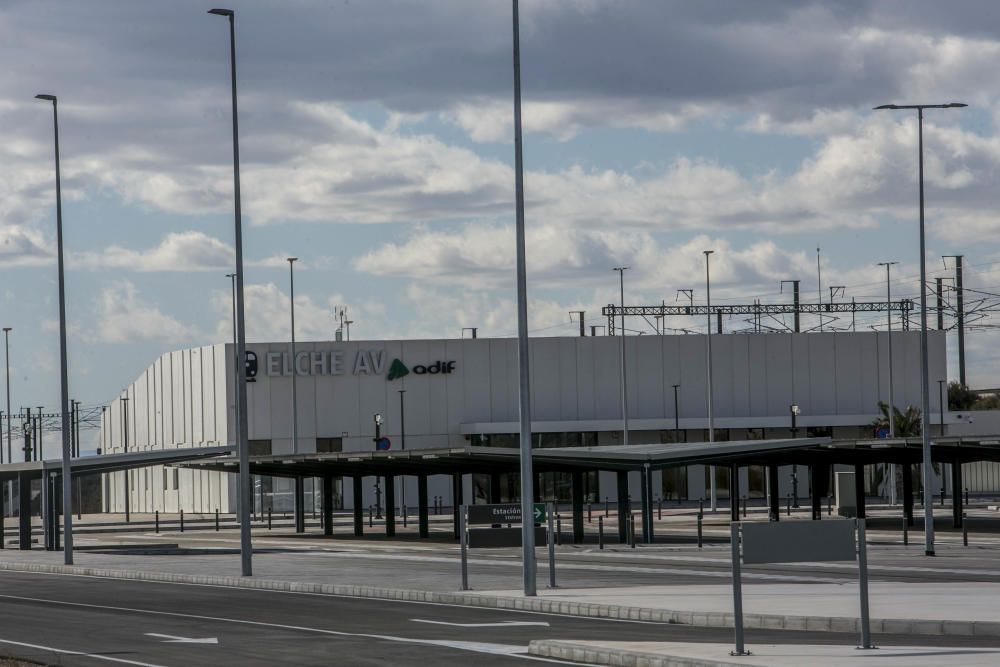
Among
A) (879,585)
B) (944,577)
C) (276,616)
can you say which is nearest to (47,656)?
(276,616)

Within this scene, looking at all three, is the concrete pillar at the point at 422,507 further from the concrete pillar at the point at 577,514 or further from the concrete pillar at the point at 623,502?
the concrete pillar at the point at 623,502

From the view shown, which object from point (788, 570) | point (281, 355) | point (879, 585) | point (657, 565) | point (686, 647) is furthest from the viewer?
point (281, 355)

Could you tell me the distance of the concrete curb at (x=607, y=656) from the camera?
15562 millimetres

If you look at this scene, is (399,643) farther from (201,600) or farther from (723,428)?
(723,428)

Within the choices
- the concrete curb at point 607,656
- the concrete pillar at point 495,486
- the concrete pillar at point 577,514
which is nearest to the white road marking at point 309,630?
the concrete curb at point 607,656

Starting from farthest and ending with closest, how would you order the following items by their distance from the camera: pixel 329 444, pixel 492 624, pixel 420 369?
Result: pixel 420 369
pixel 329 444
pixel 492 624

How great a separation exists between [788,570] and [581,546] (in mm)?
13442

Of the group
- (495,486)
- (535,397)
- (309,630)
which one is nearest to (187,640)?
(309,630)

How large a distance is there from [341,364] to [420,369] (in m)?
4.45

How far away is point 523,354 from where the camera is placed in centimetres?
2545

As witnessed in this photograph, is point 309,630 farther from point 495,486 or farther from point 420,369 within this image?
point 420,369

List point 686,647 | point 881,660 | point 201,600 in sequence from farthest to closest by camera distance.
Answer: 1. point 201,600
2. point 686,647
3. point 881,660

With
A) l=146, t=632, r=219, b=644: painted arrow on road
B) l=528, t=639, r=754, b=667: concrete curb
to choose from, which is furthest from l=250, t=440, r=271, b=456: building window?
l=528, t=639, r=754, b=667: concrete curb

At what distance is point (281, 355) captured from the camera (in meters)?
91.3
